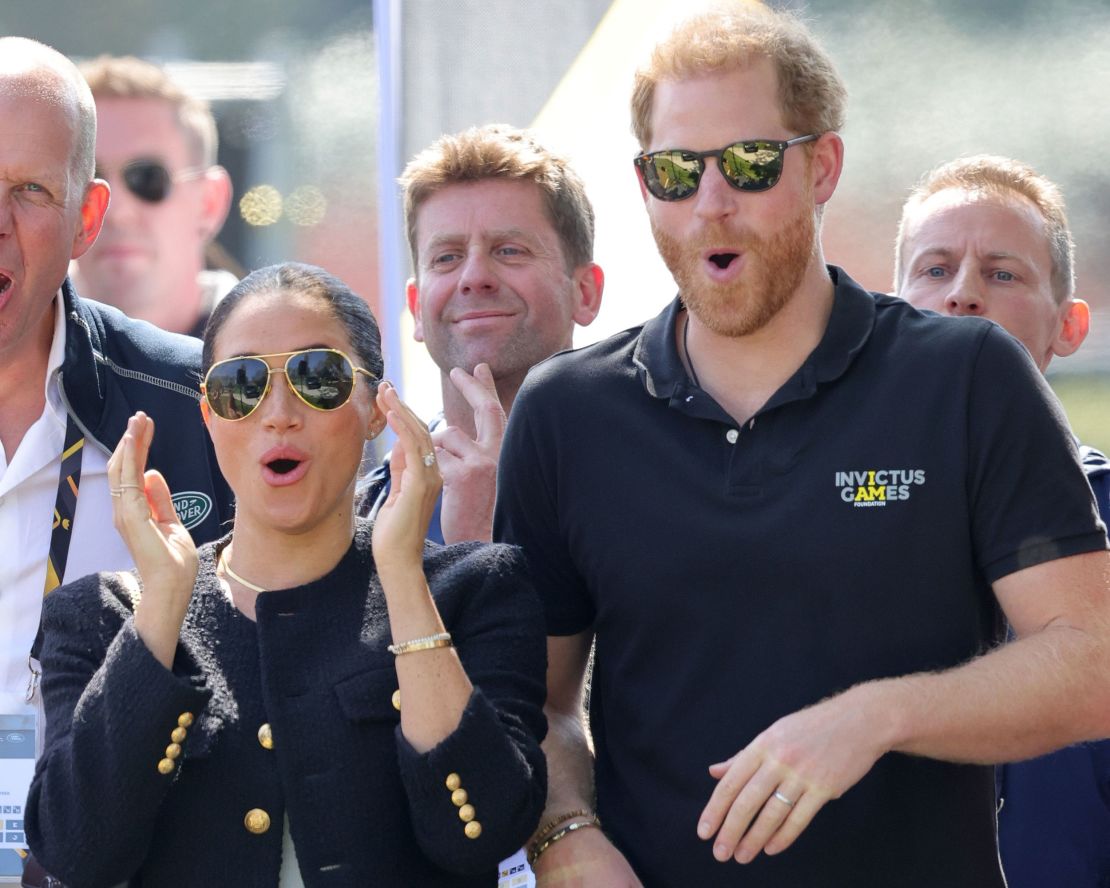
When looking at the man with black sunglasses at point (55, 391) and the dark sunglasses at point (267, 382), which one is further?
the man with black sunglasses at point (55, 391)

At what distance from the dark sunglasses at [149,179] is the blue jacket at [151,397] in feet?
5.30

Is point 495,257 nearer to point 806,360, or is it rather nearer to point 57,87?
point 57,87

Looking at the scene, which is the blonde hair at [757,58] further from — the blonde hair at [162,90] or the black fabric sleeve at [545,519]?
the blonde hair at [162,90]

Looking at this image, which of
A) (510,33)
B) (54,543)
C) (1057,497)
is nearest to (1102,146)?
(510,33)

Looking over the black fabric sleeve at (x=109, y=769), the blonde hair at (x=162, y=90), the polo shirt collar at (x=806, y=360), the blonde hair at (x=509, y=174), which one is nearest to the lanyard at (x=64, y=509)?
the black fabric sleeve at (x=109, y=769)

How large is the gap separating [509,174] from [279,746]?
5.84ft

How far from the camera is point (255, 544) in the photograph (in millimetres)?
2432

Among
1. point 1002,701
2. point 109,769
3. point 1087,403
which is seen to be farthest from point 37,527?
point 1087,403

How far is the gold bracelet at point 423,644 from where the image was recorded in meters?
2.22

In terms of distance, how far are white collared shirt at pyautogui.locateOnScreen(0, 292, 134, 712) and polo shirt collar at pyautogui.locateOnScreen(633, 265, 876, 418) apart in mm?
1113

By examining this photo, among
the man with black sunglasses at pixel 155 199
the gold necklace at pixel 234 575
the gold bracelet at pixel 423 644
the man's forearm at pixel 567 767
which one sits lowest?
the man's forearm at pixel 567 767

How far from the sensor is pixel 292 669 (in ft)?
7.55

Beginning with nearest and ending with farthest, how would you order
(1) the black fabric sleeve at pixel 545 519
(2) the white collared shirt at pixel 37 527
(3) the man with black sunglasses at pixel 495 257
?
(1) the black fabric sleeve at pixel 545 519 → (2) the white collared shirt at pixel 37 527 → (3) the man with black sunglasses at pixel 495 257

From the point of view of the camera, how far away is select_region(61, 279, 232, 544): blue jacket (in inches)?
119
